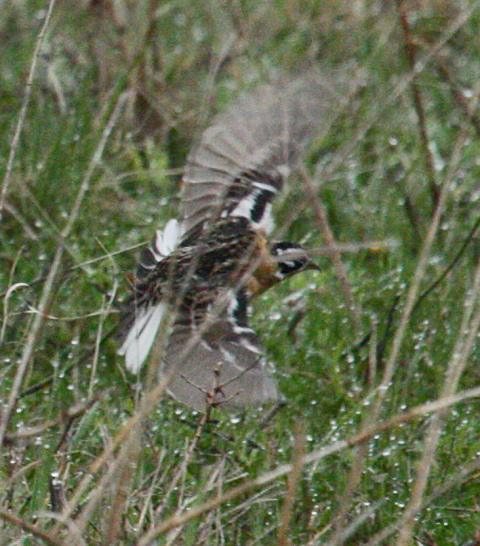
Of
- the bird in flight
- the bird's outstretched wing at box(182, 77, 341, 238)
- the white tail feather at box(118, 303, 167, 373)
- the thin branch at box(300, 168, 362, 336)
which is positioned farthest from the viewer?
the bird's outstretched wing at box(182, 77, 341, 238)

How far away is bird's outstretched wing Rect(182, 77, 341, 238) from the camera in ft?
16.1

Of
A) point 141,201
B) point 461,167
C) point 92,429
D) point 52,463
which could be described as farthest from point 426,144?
point 52,463

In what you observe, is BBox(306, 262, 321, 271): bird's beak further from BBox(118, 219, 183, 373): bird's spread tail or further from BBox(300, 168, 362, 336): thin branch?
BBox(118, 219, 183, 373): bird's spread tail

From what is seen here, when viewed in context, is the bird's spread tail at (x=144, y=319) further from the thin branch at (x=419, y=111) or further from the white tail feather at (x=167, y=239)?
the thin branch at (x=419, y=111)

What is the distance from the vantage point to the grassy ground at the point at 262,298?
10.7 feet

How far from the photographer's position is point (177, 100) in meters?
6.24

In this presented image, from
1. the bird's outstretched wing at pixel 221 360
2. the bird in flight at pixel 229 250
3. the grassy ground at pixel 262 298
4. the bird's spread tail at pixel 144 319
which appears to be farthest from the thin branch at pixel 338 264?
the bird's outstretched wing at pixel 221 360

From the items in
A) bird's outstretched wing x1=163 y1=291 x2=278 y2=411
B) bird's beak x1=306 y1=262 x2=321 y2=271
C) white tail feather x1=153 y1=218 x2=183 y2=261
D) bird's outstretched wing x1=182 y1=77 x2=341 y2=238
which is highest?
bird's outstretched wing x1=182 y1=77 x2=341 y2=238

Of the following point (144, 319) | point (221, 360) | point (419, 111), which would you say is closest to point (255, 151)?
point (419, 111)

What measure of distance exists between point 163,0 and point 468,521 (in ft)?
11.2

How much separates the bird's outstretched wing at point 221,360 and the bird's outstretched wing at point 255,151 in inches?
27.4

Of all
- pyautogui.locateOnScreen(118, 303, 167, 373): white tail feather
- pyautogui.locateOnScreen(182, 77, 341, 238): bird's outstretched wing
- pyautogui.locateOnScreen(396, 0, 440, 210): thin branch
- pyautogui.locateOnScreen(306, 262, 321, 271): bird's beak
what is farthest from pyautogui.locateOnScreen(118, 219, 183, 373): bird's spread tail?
pyautogui.locateOnScreen(396, 0, 440, 210): thin branch

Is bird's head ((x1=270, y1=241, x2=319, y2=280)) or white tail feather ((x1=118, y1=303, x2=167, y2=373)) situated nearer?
white tail feather ((x1=118, y1=303, x2=167, y2=373))

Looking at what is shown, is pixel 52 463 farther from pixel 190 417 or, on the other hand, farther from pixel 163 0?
pixel 163 0
